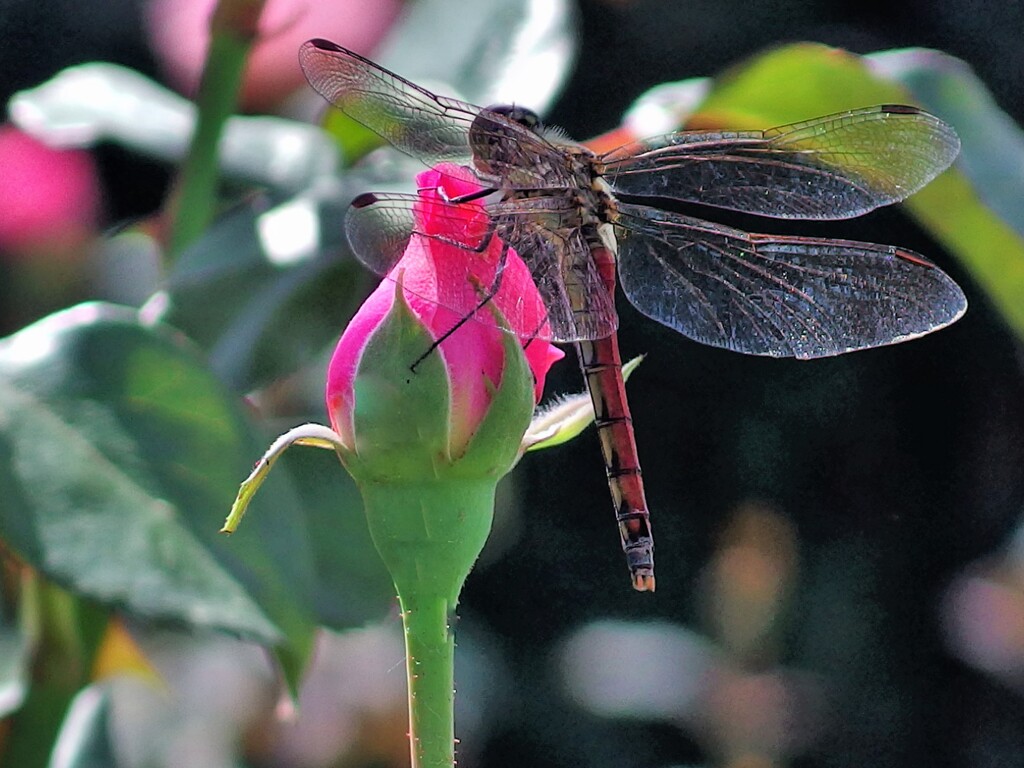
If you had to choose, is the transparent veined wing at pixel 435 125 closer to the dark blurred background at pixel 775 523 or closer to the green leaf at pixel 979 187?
the green leaf at pixel 979 187

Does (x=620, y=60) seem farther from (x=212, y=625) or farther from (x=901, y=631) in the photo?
(x=212, y=625)

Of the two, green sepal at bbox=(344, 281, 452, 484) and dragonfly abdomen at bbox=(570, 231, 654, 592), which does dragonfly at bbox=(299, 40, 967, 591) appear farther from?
green sepal at bbox=(344, 281, 452, 484)

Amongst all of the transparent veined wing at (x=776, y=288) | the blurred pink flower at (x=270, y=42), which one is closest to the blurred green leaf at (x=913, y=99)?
the transparent veined wing at (x=776, y=288)

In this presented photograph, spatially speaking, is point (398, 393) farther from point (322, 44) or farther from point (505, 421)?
point (322, 44)

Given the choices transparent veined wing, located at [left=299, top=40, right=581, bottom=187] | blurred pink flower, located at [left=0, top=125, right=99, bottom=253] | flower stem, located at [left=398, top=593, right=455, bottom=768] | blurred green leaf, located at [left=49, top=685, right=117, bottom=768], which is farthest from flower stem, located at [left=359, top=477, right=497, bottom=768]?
blurred pink flower, located at [left=0, top=125, right=99, bottom=253]

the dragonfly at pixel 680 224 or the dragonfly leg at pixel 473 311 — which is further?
the dragonfly at pixel 680 224

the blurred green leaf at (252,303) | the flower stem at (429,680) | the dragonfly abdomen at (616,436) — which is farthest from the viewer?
the blurred green leaf at (252,303)

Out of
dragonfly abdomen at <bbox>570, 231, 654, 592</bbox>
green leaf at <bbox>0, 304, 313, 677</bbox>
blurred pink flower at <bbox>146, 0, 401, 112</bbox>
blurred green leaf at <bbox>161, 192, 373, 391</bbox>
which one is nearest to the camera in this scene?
green leaf at <bbox>0, 304, 313, 677</bbox>
